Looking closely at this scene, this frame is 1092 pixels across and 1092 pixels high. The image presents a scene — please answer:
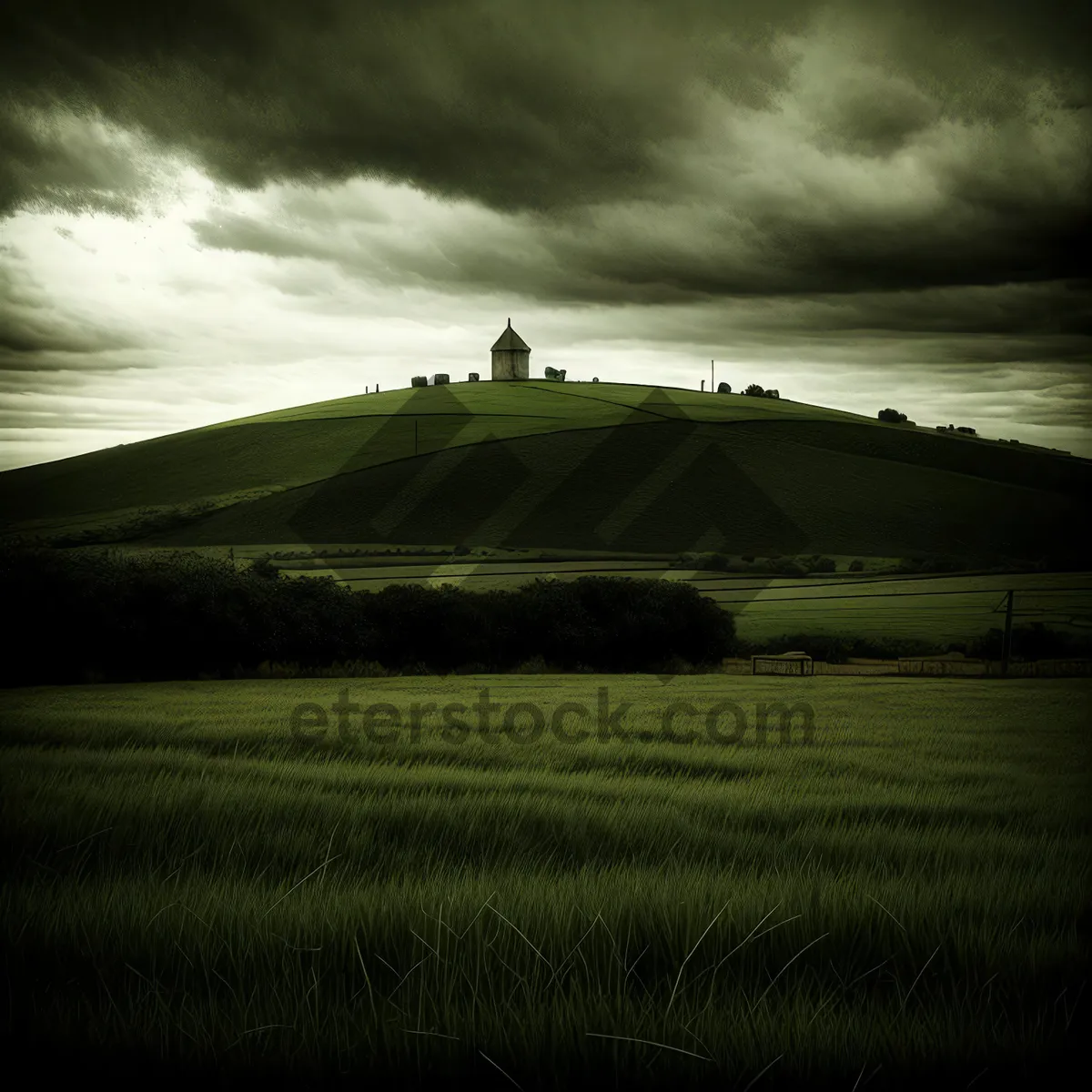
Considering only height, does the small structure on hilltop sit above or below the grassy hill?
above

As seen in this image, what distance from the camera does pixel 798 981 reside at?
2.17 meters

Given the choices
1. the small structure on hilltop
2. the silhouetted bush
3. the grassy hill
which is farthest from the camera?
the small structure on hilltop

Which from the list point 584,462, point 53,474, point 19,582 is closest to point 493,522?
point 584,462

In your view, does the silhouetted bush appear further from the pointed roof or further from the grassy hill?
the pointed roof

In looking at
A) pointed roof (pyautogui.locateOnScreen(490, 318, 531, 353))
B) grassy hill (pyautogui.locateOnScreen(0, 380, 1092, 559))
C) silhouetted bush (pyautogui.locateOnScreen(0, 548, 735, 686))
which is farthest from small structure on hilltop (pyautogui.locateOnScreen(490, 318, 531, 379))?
silhouetted bush (pyautogui.locateOnScreen(0, 548, 735, 686))

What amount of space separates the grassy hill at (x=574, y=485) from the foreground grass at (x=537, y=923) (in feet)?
99.6

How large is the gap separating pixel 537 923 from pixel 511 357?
455 ft

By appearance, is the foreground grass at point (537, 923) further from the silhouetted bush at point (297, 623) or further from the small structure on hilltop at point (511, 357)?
the small structure on hilltop at point (511, 357)

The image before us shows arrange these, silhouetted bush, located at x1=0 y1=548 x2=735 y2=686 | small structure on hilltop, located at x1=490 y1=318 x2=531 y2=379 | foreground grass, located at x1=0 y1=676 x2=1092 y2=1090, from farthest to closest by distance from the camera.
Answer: small structure on hilltop, located at x1=490 y1=318 x2=531 y2=379, silhouetted bush, located at x1=0 y1=548 x2=735 y2=686, foreground grass, located at x1=0 y1=676 x2=1092 y2=1090

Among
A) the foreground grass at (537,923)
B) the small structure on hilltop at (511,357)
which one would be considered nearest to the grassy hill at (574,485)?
the foreground grass at (537,923)

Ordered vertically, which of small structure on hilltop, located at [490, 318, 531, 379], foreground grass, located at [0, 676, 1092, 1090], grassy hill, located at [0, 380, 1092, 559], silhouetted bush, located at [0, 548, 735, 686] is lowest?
silhouetted bush, located at [0, 548, 735, 686]

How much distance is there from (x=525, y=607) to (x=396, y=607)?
147 inches

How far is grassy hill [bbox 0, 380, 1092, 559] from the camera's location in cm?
4481

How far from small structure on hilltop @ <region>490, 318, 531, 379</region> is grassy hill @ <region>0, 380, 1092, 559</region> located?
5861 centimetres
